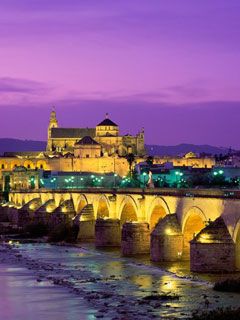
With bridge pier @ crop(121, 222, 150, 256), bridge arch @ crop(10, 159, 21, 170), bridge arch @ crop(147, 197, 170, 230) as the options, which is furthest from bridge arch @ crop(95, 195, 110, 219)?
bridge arch @ crop(10, 159, 21, 170)

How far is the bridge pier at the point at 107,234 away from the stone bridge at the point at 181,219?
6 centimetres

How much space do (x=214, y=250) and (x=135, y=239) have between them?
1170 centimetres

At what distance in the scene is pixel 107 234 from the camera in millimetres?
55375

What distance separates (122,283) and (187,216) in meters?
8.05

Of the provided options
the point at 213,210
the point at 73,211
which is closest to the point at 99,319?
the point at 213,210

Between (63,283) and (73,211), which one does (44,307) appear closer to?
(63,283)

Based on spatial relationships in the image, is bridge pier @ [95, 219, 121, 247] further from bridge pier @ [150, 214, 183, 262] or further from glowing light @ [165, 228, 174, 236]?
glowing light @ [165, 228, 174, 236]

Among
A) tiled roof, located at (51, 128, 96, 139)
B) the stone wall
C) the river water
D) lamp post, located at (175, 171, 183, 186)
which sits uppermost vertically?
tiled roof, located at (51, 128, 96, 139)

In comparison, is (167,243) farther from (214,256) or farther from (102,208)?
(102,208)

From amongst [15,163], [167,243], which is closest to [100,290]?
[167,243]

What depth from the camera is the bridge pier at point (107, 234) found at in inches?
2179

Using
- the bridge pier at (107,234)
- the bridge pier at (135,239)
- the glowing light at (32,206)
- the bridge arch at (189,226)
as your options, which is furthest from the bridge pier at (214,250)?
the glowing light at (32,206)

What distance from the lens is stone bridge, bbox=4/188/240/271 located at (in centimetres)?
3628

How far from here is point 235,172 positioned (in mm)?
91812
